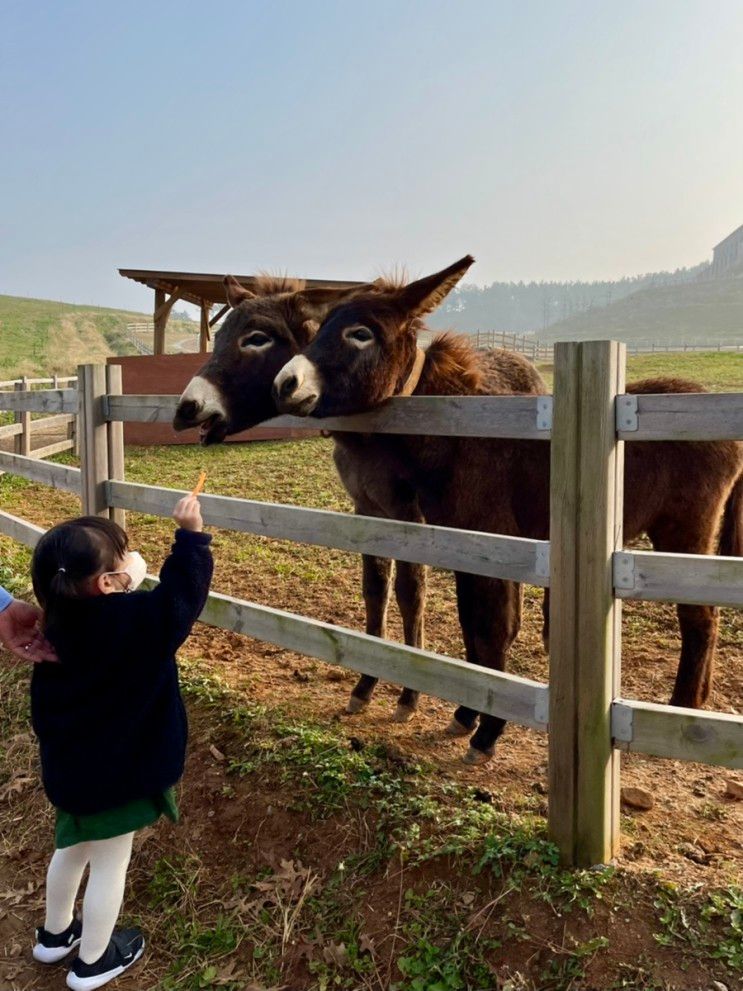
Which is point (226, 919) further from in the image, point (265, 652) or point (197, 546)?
point (265, 652)

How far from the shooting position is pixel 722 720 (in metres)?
2.34

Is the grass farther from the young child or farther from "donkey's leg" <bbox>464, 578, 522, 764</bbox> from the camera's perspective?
the young child

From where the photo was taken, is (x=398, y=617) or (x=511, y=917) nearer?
(x=511, y=917)

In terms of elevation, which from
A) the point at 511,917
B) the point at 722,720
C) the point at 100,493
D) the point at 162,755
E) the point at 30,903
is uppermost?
the point at 100,493

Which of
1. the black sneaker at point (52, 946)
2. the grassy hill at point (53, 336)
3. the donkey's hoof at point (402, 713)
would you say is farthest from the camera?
the grassy hill at point (53, 336)

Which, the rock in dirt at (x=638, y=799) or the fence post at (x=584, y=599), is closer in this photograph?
the fence post at (x=584, y=599)

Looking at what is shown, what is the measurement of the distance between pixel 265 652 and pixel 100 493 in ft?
4.90

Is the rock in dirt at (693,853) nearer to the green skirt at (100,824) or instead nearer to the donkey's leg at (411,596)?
the donkey's leg at (411,596)

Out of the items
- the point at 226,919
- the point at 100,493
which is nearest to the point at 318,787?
the point at 226,919

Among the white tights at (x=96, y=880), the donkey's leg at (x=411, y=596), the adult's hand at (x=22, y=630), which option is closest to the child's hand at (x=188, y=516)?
the adult's hand at (x=22, y=630)

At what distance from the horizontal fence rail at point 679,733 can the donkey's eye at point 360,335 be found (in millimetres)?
1920

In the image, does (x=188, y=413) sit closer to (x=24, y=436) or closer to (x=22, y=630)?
(x=22, y=630)

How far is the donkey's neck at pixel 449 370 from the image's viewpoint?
12.5 feet

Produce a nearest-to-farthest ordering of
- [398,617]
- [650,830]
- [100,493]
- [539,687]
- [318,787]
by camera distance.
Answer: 1. [539,687]
2. [650,830]
3. [318,787]
4. [100,493]
5. [398,617]
